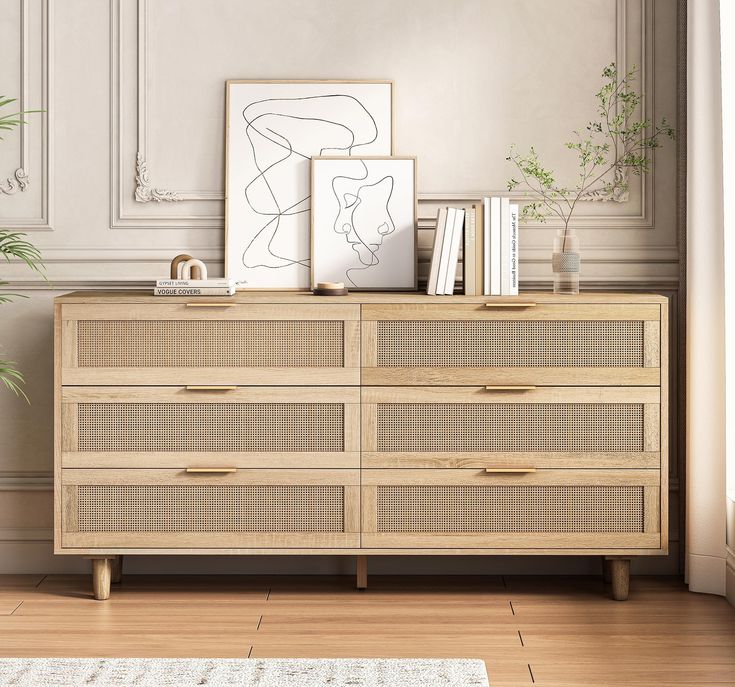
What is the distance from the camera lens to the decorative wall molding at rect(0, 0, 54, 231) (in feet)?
9.71

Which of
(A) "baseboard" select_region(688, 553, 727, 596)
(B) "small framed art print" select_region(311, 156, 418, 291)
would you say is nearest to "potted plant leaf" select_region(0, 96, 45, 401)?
(B) "small framed art print" select_region(311, 156, 418, 291)

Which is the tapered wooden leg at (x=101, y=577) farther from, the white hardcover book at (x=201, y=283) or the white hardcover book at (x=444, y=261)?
the white hardcover book at (x=444, y=261)

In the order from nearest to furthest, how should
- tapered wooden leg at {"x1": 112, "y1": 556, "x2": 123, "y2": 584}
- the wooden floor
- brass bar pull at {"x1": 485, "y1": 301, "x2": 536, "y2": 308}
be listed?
the wooden floor, brass bar pull at {"x1": 485, "y1": 301, "x2": 536, "y2": 308}, tapered wooden leg at {"x1": 112, "y1": 556, "x2": 123, "y2": 584}

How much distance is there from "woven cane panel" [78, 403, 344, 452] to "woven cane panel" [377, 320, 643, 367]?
10.3 inches

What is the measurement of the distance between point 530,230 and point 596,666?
140cm

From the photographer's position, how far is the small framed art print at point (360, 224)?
297 centimetres

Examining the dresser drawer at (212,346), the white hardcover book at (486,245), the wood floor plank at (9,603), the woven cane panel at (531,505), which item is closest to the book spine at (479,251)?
the white hardcover book at (486,245)

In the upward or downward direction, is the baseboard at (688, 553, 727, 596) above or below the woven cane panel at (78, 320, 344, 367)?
below

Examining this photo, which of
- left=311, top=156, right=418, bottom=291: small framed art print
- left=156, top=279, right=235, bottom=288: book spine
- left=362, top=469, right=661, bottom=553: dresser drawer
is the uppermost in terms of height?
left=311, top=156, right=418, bottom=291: small framed art print

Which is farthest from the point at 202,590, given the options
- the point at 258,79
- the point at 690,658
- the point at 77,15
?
the point at 77,15

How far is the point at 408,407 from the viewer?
2.65 metres

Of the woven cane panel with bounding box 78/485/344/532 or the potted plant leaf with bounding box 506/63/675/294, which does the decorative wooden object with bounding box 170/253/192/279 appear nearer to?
the woven cane panel with bounding box 78/485/344/532

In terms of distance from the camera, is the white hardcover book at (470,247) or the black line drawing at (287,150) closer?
the white hardcover book at (470,247)

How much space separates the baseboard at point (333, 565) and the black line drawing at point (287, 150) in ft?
3.24
